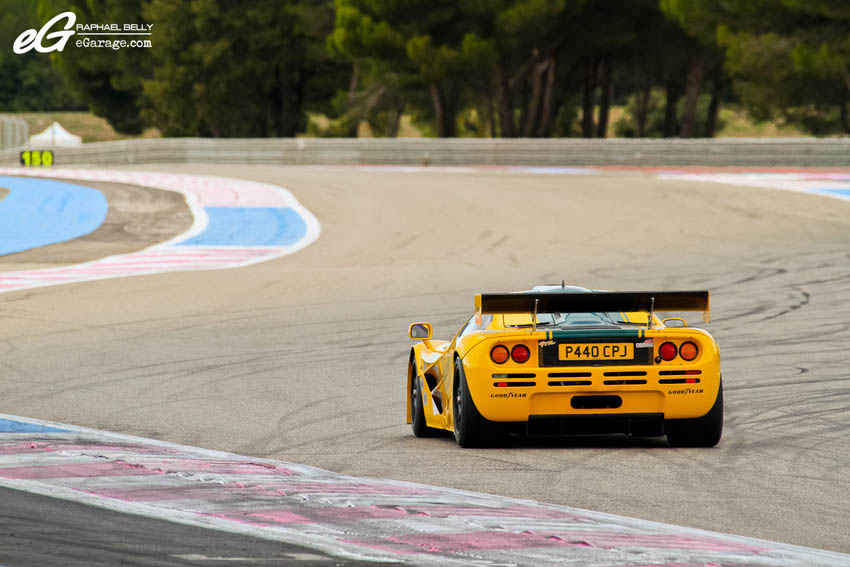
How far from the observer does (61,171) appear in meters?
40.7

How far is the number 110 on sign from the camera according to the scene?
48656 millimetres

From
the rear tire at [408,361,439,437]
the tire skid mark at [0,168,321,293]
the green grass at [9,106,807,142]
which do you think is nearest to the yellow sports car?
the rear tire at [408,361,439,437]

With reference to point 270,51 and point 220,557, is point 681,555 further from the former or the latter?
point 270,51

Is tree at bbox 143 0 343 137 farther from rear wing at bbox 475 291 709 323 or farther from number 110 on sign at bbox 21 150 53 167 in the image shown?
rear wing at bbox 475 291 709 323

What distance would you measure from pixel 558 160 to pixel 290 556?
38.1m

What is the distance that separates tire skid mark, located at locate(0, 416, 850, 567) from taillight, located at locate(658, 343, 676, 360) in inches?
69.8

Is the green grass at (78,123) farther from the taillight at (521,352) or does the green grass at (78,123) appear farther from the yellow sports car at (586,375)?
the taillight at (521,352)

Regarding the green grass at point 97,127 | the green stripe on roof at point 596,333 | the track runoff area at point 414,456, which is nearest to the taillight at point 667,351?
the green stripe on roof at point 596,333

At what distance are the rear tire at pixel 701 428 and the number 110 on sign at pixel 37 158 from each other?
44.0m

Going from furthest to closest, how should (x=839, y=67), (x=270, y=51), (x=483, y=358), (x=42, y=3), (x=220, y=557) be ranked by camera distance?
(x=42, y=3)
(x=270, y=51)
(x=839, y=67)
(x=483, y=358)
(x=220, y=557)

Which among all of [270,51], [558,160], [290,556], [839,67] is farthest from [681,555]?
[270,51]

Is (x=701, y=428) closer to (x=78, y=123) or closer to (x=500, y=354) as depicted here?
(x=500, y=354)

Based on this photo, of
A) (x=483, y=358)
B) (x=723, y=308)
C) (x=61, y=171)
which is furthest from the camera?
(x=61, y=171)

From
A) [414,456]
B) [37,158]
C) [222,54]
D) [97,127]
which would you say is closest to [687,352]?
[414,456]
